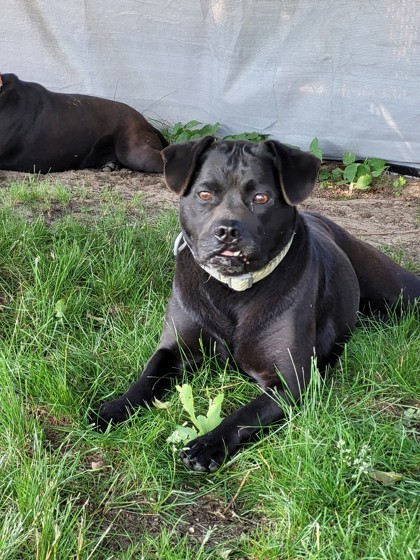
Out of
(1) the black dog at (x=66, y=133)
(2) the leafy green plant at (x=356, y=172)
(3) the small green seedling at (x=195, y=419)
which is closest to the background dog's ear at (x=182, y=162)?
(3) the small green seedling at (x=195, y=419)

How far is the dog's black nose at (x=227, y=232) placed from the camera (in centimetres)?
298

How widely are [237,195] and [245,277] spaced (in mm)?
324

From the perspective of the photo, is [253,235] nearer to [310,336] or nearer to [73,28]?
[310,336]

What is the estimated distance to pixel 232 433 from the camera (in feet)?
9.41

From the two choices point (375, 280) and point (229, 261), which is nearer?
point (229, 261)

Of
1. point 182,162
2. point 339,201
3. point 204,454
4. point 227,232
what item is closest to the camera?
→ point 204,454

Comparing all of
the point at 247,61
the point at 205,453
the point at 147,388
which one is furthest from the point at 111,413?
the point at 247,61

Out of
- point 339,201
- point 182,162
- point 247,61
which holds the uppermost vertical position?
point 182,162

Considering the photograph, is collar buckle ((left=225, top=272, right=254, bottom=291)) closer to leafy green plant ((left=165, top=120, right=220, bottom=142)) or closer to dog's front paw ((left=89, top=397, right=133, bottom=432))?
dog's front paw ((left=89, top=397, right=133, bottom=432))

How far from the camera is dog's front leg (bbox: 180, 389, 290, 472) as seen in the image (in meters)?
2.73

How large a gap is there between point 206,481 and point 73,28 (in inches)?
215

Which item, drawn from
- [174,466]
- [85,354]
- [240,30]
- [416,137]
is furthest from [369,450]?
[240,30]

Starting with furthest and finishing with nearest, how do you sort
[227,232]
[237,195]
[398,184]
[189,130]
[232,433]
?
[189,130] < [398,184] < [237,195] < [227,232] < [232,433]

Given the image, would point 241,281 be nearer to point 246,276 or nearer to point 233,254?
point 246,276
